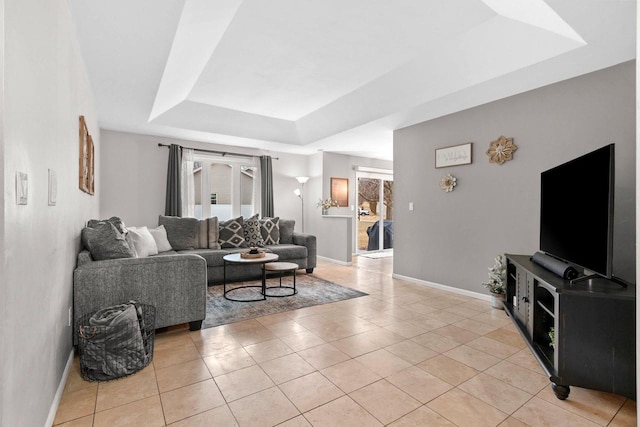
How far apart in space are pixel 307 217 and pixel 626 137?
5.33 metres

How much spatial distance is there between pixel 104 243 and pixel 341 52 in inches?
103

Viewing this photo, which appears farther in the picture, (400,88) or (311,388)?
(400,88)

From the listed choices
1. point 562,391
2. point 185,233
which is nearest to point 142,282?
point 185,233

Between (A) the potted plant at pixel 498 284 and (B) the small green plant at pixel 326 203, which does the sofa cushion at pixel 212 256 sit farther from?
(A) the potted plant at pixel 498 284

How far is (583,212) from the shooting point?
6.98 ft

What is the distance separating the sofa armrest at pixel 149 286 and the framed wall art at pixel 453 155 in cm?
317

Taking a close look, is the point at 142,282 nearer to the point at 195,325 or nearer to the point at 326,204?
the point at 195,325

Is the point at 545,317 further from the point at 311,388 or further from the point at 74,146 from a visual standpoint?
the point at 74,146

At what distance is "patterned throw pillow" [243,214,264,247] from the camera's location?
5.18 meters

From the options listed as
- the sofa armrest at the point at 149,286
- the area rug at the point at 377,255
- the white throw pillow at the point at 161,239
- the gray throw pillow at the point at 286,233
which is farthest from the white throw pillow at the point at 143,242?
the area rug at the point at 377,255

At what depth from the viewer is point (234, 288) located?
13.8 ft

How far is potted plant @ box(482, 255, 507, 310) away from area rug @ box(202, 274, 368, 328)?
1.44m

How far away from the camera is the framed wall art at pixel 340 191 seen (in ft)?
22.8

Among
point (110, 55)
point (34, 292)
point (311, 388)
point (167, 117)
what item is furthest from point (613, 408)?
point (167, 117)
